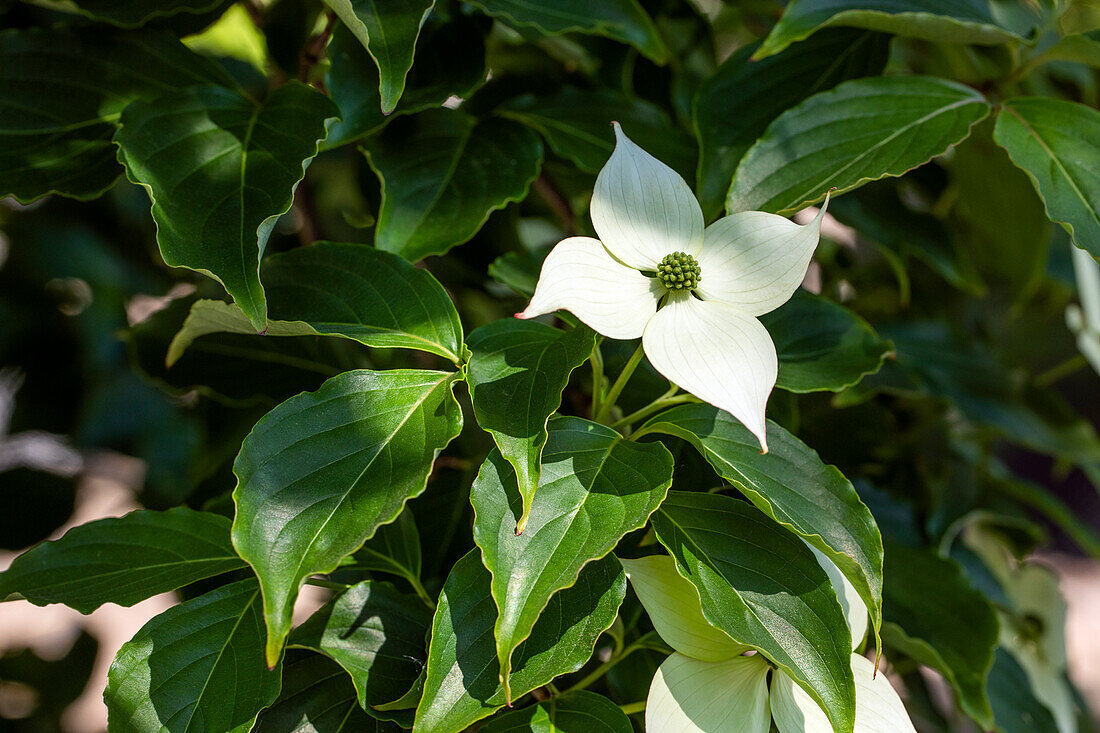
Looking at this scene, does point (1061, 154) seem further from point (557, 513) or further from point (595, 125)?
point (557, 513)

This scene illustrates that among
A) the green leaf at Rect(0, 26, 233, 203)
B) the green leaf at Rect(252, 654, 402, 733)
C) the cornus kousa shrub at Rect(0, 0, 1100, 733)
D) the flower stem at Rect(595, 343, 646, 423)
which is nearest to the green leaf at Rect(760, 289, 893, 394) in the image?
the cornus kousa shrub at Rect(0, 0, 1100, 733)

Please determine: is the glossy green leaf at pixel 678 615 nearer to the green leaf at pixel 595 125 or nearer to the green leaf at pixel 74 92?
the green leaf at pixel 595 125

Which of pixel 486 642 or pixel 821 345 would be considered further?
pixel 821 345

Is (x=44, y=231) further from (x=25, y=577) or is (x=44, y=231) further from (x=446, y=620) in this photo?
(x=446, y=620)

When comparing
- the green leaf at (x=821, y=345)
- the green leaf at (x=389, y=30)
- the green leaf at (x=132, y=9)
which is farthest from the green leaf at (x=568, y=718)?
the green leaf at (x=132, y=9)

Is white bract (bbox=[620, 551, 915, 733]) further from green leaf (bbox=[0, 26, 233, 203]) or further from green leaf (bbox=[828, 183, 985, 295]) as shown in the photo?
A: green leaf (bbox=[0, 26, 233, 203])

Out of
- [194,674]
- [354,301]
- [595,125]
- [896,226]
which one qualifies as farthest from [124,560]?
[896,226]

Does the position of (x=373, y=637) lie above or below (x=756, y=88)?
below
